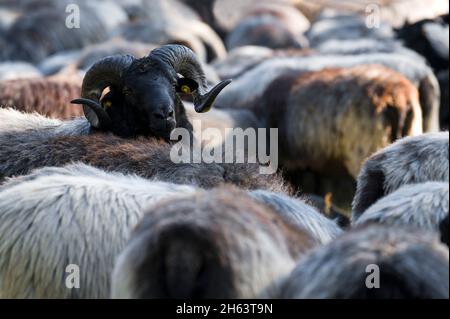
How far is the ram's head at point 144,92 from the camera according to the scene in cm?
725

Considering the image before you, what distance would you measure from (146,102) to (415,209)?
10.9 ft

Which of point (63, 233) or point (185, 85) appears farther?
point (185, 85)

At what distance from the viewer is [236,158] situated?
591 cm

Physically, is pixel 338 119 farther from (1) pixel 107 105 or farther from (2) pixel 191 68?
(1) pixel 107 105

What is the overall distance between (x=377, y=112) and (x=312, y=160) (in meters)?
0.89

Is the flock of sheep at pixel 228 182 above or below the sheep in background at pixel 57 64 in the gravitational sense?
below

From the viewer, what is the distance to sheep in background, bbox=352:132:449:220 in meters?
5.15

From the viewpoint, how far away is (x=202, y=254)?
11.7 feet

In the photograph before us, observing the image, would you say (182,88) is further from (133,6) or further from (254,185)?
(133,6)

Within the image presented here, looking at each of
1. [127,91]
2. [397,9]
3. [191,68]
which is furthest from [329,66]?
[397,9]

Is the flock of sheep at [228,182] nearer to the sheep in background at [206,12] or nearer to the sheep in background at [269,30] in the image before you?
the sheep in background at [269,30]

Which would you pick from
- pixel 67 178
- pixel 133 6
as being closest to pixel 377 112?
pixel 67 178
